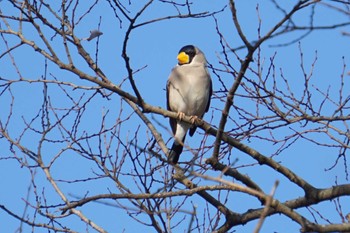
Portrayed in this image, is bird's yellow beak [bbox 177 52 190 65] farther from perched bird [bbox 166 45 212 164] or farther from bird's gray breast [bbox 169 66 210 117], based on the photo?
bird's gray breast [bbox 169 66 210 117]

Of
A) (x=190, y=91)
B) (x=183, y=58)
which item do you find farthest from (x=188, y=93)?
(x=183, y=58)

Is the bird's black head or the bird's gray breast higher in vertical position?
the bird's black head

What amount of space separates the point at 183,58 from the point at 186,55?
56mm

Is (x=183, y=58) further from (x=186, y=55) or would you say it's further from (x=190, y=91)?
(x=190, y=91)

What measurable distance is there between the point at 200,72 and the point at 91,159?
65.1 inches

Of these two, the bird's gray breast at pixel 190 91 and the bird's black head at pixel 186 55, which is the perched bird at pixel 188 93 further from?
the bird's black head at pixel 186 55

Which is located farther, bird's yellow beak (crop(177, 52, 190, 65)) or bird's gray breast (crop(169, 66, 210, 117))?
bird's yellow beak (crop(177, 52, 190, 65))

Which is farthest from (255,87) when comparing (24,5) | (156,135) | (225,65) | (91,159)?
(24,5)

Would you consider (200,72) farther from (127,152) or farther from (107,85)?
(107,85)

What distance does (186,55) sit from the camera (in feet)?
23.0

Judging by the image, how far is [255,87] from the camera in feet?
16.7

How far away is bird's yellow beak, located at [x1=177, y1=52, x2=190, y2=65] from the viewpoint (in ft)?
22.8

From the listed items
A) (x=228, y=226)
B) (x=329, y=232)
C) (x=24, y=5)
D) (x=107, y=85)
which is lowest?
(x=329, y=232)

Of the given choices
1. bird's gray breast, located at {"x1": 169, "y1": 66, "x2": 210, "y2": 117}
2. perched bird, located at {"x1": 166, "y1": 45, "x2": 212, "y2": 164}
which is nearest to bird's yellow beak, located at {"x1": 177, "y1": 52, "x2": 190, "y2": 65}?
perched bird, located at {"x1": 166, "y1": 45, "x2": 212, "y2": 164}
